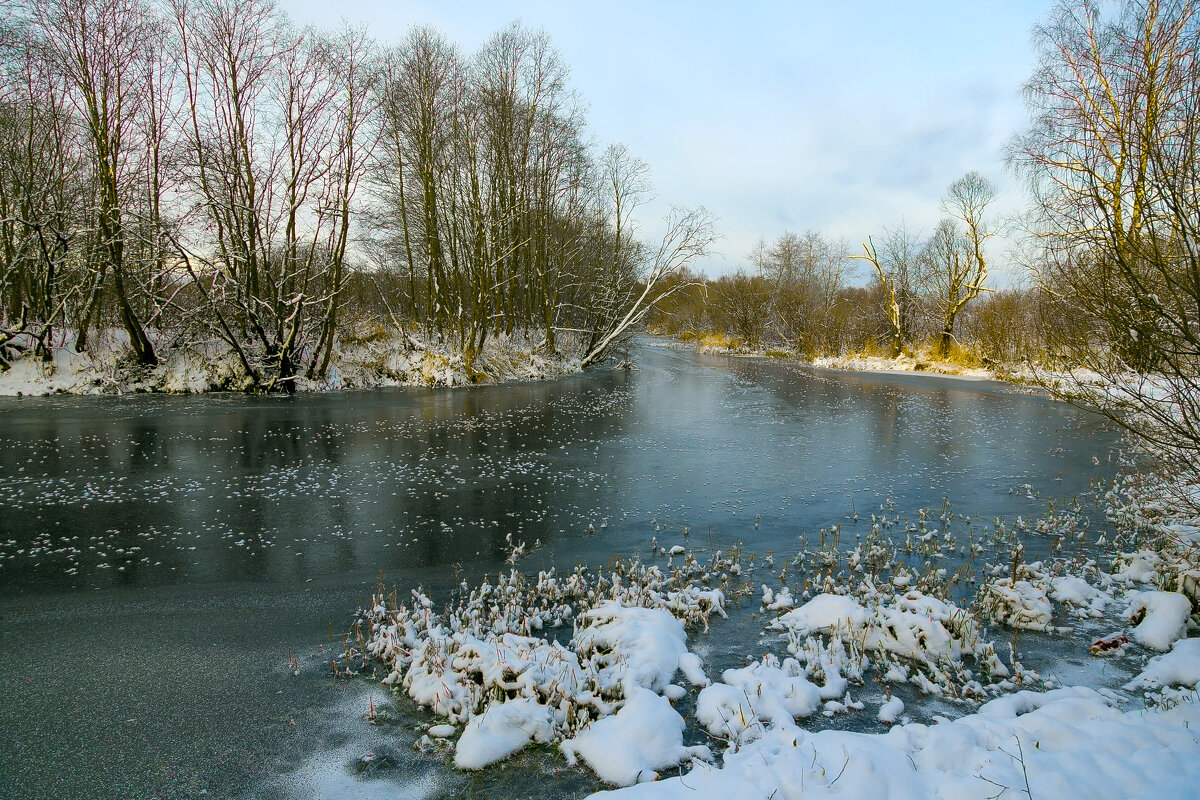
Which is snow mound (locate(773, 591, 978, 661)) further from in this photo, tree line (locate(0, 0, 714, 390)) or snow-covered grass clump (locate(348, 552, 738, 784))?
tree line (locate(0, 0, 714, 390))

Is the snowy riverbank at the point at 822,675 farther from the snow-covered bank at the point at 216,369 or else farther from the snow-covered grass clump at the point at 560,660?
the snow-covered bank at the point at 216,369

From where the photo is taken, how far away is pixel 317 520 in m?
8.55

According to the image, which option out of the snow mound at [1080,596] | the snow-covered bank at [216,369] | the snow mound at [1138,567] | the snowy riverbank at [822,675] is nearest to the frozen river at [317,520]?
the snowy riverbank at [822,675]

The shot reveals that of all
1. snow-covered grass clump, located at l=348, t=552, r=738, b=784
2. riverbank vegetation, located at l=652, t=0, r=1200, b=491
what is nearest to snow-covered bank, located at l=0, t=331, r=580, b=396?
riverbank vegetation, located at l=652, t=0, r=1200, b=491

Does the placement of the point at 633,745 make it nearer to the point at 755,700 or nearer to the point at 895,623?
the point at 755,700

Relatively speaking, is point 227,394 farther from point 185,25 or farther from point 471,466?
point 471,466

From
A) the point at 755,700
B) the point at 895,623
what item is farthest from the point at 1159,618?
the point at 755,700

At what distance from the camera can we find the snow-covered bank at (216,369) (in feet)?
67.5

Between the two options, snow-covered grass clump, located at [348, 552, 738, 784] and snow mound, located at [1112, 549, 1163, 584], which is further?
snow mound, located at [1112, 549, 1163, 584]

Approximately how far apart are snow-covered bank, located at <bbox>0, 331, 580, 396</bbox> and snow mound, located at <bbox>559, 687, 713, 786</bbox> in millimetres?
21580

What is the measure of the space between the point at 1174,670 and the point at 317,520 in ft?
29.5

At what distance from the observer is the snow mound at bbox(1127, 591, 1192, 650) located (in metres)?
5.27

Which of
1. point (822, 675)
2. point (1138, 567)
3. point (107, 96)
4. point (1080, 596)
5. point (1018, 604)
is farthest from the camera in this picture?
point (107, 96)

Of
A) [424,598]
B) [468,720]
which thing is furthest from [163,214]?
[468,720]
